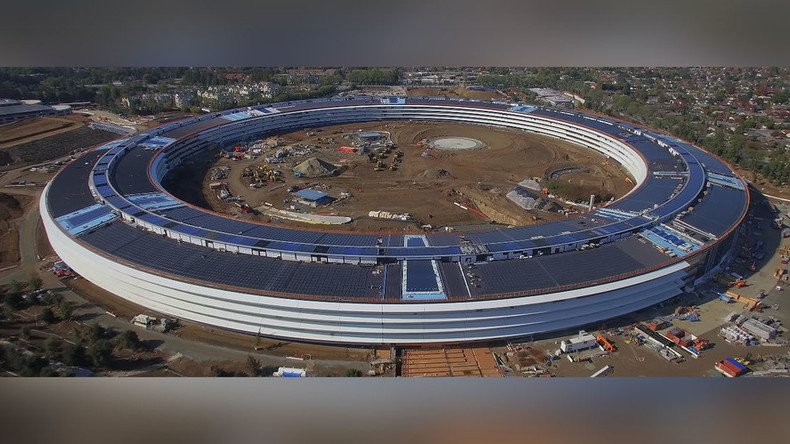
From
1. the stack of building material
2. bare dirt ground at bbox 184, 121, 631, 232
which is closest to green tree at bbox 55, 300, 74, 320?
bare dirt ground at bbox 184, 121, 631, 232

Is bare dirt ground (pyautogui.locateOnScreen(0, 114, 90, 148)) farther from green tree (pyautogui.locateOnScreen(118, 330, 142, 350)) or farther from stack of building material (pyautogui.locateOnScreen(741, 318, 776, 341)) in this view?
stack of building material (pyautogui.locateOnScreen(741, 318, 776, 341))

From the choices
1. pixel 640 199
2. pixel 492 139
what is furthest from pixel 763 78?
pixel 640 199

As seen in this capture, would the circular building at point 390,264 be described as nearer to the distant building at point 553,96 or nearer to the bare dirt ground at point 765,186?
the bare dirt ground at point 765,186

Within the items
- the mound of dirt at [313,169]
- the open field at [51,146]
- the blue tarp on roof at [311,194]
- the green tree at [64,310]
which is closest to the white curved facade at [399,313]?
the green tree at [64,310]

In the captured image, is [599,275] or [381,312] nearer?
[381,312]

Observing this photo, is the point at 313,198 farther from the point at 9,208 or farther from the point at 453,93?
the point at 453,93

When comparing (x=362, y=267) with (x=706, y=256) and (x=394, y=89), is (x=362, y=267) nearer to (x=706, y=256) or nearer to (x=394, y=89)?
(x=706, y=256)

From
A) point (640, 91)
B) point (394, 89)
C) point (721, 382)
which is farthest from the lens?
point (394, 89)
